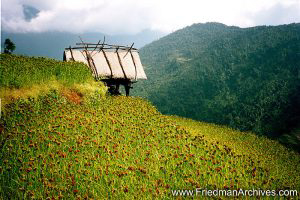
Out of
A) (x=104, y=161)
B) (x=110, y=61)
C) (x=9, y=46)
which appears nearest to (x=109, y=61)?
(x=110, y=61)

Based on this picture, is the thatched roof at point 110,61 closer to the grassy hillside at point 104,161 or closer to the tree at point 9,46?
the grassy hillside at point 104,161

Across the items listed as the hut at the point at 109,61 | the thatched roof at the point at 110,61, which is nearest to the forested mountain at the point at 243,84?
the thatched roof at the point at 110,61

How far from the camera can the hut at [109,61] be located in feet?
63.2

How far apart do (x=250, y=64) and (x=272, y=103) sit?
27.0m

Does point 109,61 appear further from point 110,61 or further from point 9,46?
point 9,46

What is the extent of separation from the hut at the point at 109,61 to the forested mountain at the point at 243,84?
32258 mm

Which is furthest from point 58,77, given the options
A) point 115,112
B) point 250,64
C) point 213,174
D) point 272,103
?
point 250,64

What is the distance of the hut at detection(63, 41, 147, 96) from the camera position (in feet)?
63.2

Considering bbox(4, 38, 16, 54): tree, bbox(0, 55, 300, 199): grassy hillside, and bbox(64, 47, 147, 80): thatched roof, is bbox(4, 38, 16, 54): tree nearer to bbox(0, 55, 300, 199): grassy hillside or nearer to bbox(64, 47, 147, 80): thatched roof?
bbox(64, 47, 147, 80): thatched roof

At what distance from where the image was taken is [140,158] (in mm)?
6598

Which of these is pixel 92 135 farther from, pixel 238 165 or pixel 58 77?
pixel 58 77

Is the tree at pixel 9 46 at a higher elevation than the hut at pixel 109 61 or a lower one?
higher

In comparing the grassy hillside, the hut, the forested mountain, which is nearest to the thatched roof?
the hut

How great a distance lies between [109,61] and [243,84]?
231ft
